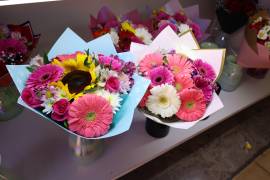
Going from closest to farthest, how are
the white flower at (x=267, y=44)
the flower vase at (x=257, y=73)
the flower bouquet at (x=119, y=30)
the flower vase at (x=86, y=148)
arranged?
1. the flower vase at (x=86, y=148)
2. the flower bouquet at (x=119, y=30)
3. the white flower at (x=267, y=44)
4. the flower vase at (x=257, y=73)

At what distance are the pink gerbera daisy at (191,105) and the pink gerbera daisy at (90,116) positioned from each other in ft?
0.64

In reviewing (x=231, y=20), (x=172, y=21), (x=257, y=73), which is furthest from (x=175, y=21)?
(x=257, y=73)

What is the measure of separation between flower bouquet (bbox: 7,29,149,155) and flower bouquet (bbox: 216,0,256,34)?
0.65m

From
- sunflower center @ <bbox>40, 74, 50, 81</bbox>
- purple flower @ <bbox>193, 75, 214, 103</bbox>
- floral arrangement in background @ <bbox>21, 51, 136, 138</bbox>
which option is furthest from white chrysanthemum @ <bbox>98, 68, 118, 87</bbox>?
purple flower @ <bbox>193, 75, 214, 103</bbox>

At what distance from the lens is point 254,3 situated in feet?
3.65

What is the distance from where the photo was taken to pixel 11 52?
28.0 inches

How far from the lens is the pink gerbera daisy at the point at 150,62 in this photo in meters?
0.70

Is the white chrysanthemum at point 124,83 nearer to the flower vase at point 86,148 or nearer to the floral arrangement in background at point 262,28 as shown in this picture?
the flower vase at point 86,148

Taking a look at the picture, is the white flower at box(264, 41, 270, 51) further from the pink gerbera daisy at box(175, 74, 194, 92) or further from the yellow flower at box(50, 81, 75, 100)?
the yellow flower at box(50, 81, 75, 100)

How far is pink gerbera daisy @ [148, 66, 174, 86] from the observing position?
2.18ft

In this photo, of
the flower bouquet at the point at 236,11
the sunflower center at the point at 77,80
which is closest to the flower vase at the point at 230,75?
the flower bouquet at the point at 236,11

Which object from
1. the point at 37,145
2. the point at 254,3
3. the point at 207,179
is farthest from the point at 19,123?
the point at 254,3

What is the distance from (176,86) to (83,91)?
243 mm

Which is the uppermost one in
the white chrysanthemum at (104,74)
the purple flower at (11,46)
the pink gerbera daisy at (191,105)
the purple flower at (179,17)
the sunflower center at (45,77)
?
the purple flower at (11,46)
